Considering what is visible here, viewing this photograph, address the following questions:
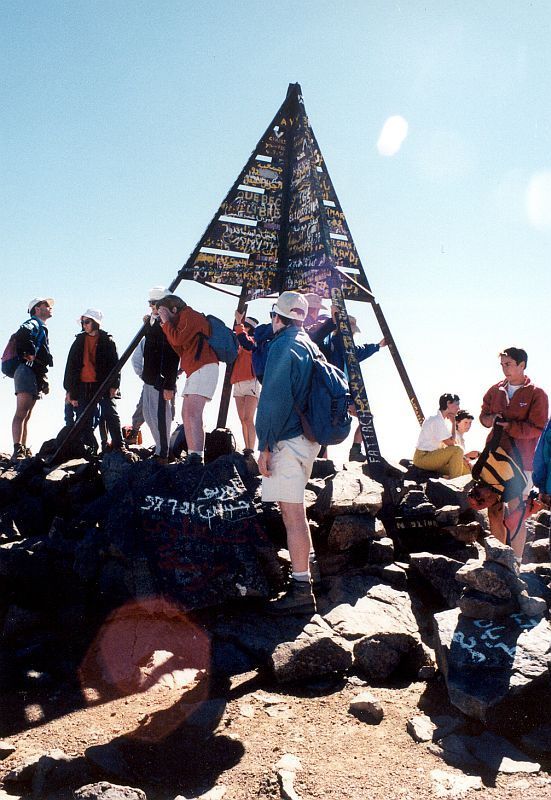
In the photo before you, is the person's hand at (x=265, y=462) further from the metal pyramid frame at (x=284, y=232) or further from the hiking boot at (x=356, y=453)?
the hiking boot at (x=356, y=453)

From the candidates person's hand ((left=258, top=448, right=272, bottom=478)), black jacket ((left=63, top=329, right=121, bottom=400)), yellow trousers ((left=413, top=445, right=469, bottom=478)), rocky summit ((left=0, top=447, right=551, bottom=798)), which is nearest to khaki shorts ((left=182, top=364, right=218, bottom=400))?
rocky summit ((left=0, top=447, right=551, bottom=798))

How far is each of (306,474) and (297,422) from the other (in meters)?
0.50

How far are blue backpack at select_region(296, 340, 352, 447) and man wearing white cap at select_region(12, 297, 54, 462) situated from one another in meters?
5.77

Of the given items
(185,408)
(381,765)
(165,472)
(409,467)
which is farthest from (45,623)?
(409,467)

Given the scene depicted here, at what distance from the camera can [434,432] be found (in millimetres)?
9242

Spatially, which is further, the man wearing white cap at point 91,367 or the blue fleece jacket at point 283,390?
the man wearing white cap at point 91,367

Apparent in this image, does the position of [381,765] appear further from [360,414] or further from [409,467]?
[409,467]

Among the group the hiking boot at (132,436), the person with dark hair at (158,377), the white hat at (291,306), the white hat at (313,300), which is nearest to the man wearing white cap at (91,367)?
the person with dark hair at (158,377)

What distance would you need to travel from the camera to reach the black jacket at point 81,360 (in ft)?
30.4

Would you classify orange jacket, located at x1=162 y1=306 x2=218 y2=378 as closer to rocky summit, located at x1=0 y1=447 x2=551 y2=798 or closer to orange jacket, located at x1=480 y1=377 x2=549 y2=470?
rocky summit, located at x1=0 y1=447 x2=551 y2=798

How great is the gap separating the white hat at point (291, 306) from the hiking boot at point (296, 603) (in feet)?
7.93

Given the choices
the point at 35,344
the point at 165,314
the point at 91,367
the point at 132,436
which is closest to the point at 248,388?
the point at 91,367

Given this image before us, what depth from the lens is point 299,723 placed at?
4.12 metres

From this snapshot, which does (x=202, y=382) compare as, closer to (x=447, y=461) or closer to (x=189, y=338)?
(x=189, y=338)
